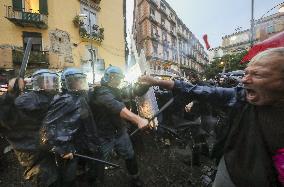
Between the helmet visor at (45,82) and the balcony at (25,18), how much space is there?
18561 millimetres

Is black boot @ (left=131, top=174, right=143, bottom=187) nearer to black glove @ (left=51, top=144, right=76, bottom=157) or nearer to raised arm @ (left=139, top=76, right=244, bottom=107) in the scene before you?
black glove @ (left=51, top=144, right=76, bottom=157)

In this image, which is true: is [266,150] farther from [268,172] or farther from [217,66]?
[217,66]

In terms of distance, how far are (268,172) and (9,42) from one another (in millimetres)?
21247

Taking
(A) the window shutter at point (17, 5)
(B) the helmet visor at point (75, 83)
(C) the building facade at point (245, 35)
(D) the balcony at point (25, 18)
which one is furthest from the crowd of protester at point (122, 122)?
(C) the building facade at point (245, 35)

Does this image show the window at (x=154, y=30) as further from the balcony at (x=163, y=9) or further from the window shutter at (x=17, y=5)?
the window shutter at (x=17, y=5)

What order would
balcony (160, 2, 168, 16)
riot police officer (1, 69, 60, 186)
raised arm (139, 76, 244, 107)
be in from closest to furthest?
raised arm (139, 76, 244, 107)
riot police officer (1, 69, 60, 186)
balcony (160, 2, 168, 16)

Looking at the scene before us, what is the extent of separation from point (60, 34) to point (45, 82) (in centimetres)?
2014

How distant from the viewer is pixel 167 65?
51219 mm

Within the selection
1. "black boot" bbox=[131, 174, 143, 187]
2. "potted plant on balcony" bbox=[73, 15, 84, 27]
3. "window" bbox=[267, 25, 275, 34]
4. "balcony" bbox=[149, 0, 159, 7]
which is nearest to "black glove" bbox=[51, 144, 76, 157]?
"black boot" bbox=[131, 174, 143, 187]

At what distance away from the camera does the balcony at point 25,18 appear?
65.3 ft

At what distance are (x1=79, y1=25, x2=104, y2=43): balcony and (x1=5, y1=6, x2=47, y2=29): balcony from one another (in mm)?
3172

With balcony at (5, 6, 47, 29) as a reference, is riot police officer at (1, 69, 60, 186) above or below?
below

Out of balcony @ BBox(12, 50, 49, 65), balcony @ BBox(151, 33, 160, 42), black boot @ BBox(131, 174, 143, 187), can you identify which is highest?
balcony @ BBox(151, 33, 160, 42)

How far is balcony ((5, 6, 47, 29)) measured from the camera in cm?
1991
